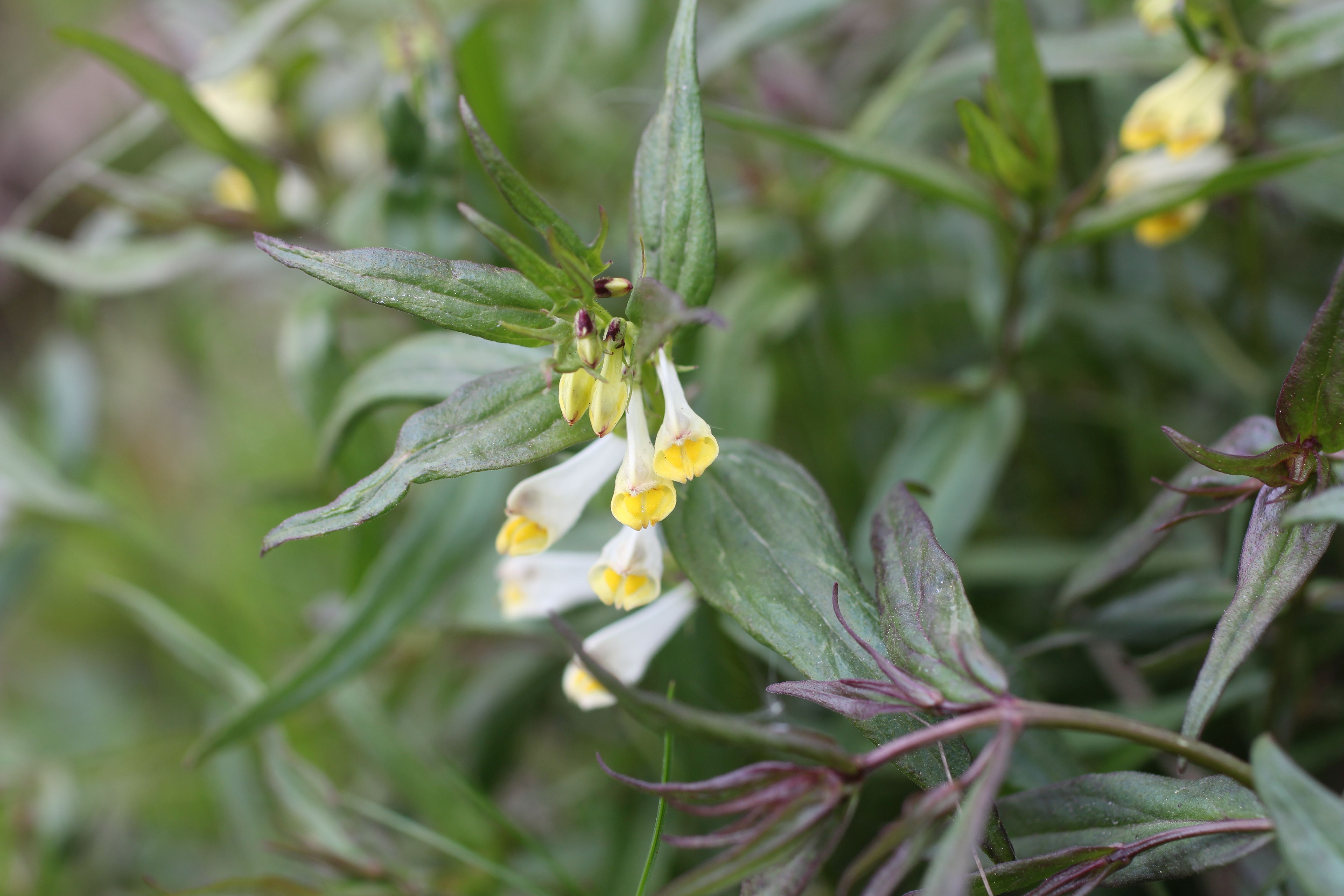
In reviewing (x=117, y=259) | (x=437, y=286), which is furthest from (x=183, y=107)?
(x=437, y=286)

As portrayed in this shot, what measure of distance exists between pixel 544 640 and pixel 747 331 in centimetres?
31

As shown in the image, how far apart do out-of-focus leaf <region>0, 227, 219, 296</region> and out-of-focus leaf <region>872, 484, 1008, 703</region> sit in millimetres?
694

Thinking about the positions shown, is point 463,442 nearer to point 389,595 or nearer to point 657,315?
point 657,315

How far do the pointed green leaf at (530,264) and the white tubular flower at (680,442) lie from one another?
0.05 meters

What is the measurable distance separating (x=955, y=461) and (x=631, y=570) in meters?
0.33

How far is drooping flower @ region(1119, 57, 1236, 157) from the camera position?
1.98ft

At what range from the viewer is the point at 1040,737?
481 millimetres

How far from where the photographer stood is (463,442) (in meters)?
0.39

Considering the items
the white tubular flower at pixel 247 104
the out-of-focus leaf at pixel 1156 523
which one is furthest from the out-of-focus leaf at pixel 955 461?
the white tubular flower at pixel 247 104

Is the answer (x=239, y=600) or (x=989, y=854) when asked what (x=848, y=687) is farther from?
(x=239, y=600)

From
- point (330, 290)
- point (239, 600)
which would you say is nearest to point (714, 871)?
point (330, 290)

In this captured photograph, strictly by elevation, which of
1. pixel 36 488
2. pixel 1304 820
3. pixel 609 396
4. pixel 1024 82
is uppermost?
pixel 1024 82

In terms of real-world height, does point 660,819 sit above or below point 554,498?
below

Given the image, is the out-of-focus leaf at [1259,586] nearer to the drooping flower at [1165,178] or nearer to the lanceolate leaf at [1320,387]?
the lanceolate leaf at [1320,387]
